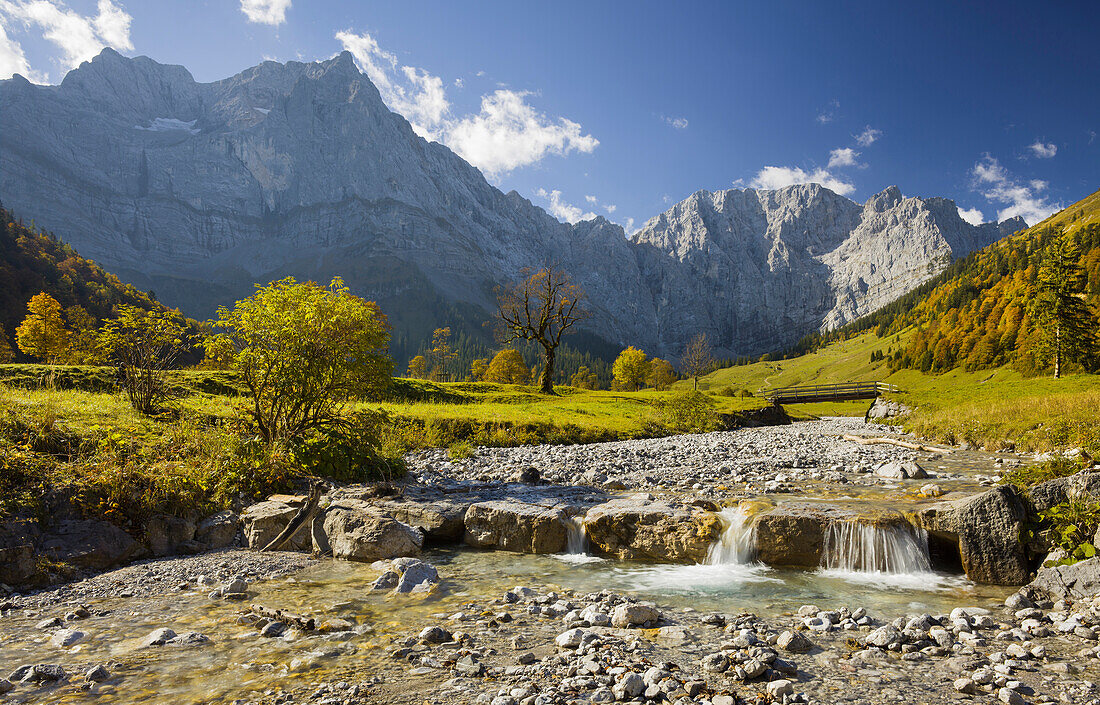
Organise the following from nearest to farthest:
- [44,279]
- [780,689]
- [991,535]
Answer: [780,689]
[991,535]
[44,279]

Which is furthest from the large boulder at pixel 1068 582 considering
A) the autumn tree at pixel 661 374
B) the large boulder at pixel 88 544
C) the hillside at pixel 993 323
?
the autumn tree at pixel 661 374

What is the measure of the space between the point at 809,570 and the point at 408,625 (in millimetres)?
7469

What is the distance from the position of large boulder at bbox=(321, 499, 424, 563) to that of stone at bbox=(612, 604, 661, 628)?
530cm

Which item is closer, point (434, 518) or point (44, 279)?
point (434, 518)

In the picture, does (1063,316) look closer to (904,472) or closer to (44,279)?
(904,472)

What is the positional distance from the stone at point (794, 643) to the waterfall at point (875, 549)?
4.17 metres

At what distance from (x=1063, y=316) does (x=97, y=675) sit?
8551cm

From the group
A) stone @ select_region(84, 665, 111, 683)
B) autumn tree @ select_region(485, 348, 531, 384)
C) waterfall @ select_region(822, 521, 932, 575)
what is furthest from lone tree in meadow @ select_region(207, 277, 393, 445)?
autumn tree @ select_region(485, 348, 531, 384)

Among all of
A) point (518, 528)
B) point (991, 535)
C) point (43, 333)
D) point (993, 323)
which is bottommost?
point (518, 528)

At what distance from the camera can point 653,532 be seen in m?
10.4

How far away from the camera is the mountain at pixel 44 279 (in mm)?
109250

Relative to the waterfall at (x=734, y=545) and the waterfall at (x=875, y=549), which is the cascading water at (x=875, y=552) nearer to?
the waterfall at (x=875, y=549)

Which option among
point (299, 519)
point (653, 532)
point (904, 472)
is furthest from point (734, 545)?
point (299, 519)

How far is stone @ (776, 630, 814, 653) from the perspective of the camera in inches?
227
